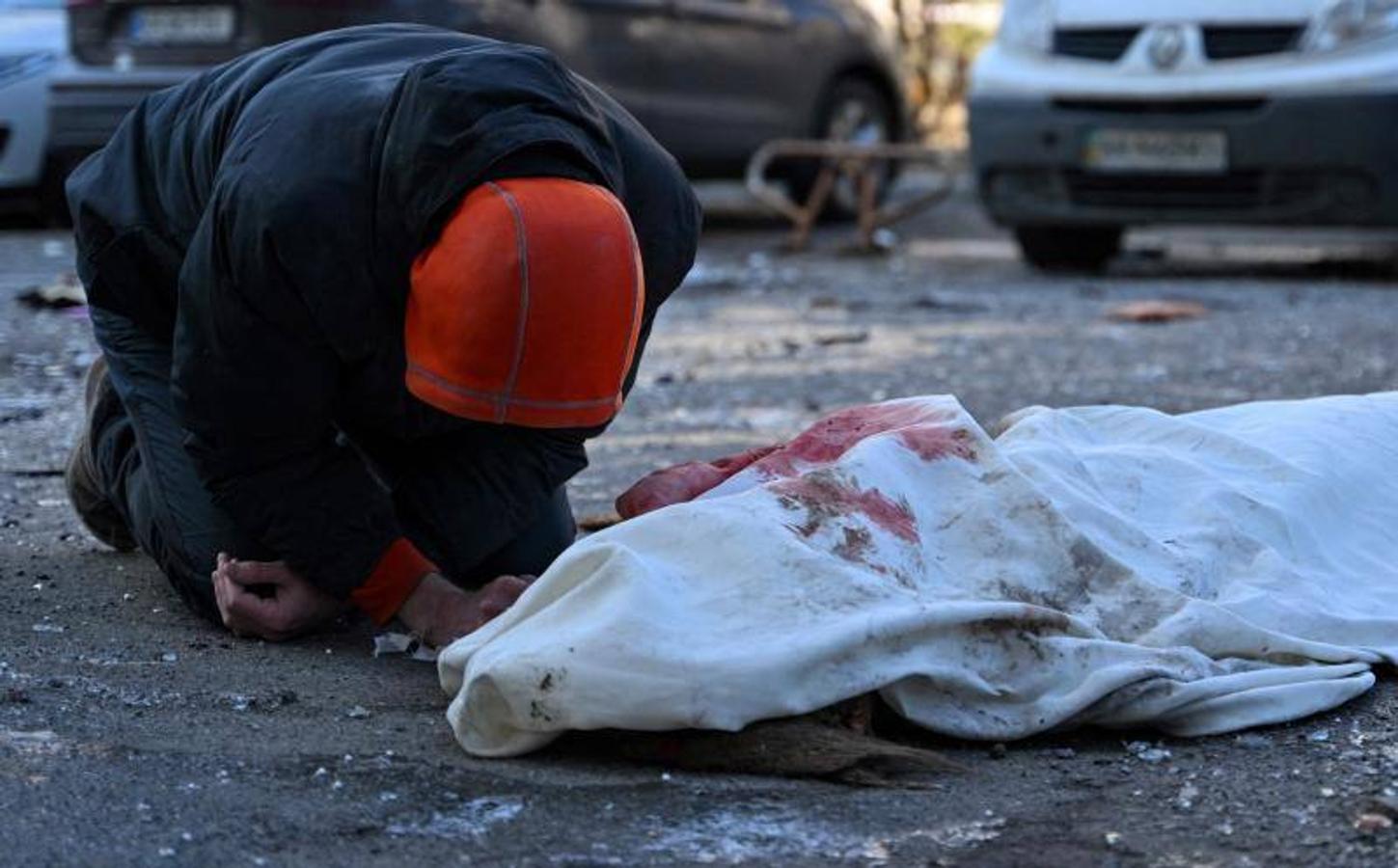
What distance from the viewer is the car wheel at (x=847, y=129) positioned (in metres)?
11.3

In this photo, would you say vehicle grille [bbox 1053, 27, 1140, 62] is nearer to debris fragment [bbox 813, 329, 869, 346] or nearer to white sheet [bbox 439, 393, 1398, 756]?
debris fragment [bbox 813, 329, 869, 346]

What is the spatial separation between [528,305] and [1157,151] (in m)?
6.43

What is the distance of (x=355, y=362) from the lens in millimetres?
2961

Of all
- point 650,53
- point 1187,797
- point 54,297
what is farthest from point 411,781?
point 650,53

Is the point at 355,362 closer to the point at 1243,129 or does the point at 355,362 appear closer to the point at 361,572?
the point at 361,572

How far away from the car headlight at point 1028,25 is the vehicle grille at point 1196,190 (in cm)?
56

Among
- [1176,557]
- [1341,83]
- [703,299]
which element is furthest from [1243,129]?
[1176,557]

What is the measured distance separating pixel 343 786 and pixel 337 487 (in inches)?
22.3

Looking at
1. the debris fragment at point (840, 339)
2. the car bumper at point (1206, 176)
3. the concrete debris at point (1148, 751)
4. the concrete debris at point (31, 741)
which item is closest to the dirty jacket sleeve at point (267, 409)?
the concrete debris at point (31, 741)

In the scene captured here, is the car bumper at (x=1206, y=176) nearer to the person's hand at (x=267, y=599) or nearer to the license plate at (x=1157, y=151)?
the license plate at (x=1157, y=151)

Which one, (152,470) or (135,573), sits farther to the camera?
(135,573)

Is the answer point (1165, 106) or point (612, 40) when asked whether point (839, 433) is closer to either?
point (1165, 106)

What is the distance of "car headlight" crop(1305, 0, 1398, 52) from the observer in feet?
26.8

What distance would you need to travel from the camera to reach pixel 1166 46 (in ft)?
27.8
